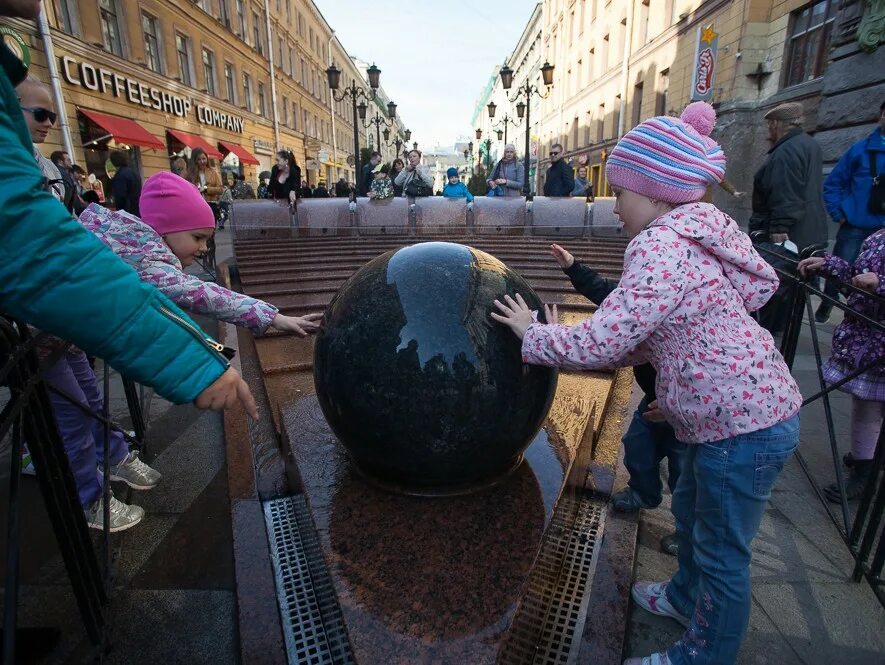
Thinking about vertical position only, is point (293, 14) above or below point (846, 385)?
above

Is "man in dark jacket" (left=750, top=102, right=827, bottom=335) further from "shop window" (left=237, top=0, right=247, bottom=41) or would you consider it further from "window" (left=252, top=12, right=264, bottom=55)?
"window" (left=252, top=12, right=264, bottom=55)

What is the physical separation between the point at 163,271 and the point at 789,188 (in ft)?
19.3

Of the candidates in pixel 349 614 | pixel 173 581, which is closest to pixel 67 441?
pixel 173 581

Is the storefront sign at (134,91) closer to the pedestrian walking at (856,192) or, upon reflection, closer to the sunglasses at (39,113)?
the sunglasses at (39,113)

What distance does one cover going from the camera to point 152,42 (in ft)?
71.5

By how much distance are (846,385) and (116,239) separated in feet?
13.9

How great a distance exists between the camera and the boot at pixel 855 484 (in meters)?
3.35

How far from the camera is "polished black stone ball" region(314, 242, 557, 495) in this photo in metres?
2.36

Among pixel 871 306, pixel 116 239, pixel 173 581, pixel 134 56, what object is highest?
pixel 134 56

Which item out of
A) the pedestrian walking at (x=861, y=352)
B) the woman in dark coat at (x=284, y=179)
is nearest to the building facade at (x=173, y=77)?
the woman in dark coat at (x=284, y=179)

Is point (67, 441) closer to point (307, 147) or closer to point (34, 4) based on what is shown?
point (34, 4)

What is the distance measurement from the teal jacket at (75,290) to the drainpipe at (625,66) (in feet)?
96.8

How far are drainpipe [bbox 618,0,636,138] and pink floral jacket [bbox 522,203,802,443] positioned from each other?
28.5 metres

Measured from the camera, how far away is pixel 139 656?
7.23 feet
